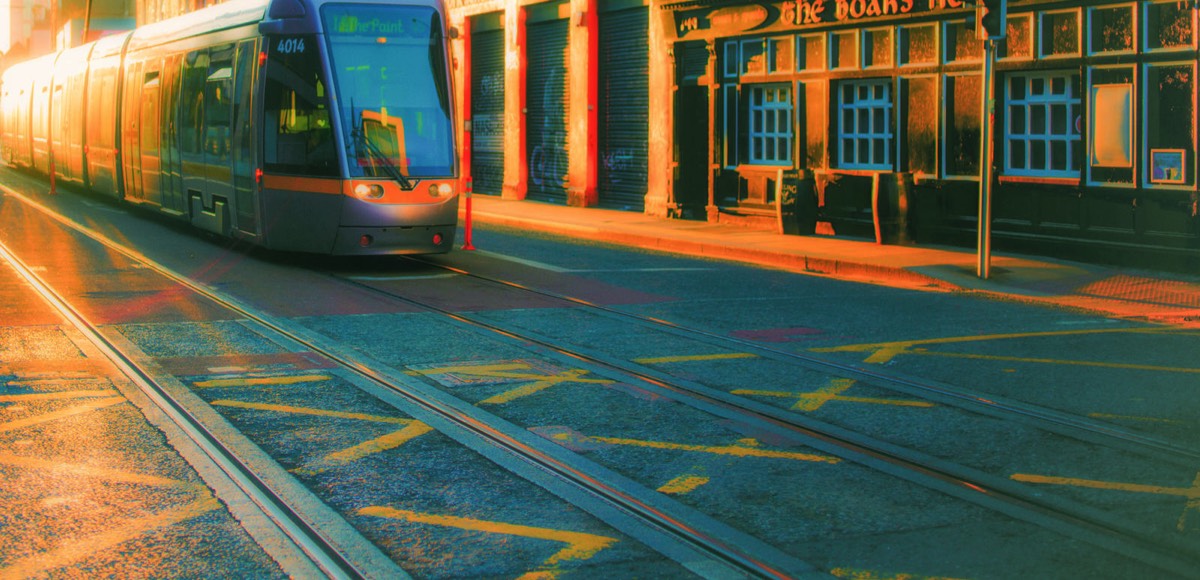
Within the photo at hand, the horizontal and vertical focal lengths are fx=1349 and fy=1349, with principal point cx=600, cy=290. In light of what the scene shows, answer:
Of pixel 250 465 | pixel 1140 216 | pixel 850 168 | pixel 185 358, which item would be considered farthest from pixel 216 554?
pixel 850 168

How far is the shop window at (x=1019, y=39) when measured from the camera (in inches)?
667

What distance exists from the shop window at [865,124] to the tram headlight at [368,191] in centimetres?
836

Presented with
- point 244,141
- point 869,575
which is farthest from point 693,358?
point 244,141

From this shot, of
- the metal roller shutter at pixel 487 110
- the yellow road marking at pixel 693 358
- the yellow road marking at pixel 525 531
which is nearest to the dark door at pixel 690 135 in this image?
the metal roller shutter at pixel 487 110

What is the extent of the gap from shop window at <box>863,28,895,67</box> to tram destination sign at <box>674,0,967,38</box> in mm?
292

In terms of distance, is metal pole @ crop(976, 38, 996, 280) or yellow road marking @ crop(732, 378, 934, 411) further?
metal pole @ crop(976, 38, 996, 280)

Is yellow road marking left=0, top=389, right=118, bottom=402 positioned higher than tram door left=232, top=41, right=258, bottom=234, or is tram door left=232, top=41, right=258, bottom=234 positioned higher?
tram door left=232, top=41, right=258, bottom=234

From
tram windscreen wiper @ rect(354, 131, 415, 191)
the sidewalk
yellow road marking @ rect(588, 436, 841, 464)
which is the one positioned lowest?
yellow road marking @ rect(588, 436, 841, 464)

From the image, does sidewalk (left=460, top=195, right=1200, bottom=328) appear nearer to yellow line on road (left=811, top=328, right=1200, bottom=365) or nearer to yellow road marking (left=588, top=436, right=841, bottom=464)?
yellow line on road (left=811, top=328, right=1200, bottom=365)

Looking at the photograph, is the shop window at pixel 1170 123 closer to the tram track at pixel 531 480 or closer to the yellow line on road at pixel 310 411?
the tram track at pixel 531 480

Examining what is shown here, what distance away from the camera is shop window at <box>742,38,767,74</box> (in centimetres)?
2202

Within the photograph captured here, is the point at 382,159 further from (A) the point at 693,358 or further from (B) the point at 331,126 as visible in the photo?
(A) the point at 693,358

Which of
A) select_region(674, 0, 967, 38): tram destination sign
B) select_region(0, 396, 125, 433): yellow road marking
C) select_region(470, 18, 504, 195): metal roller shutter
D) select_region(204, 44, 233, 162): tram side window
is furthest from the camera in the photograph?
select_region(470, 18, 504, 195): metal roller shutter

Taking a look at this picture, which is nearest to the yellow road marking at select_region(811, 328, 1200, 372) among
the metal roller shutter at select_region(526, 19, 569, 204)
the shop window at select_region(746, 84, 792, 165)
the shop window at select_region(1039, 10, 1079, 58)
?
the shop window at select_region(1039, 10, 1079, 58)
